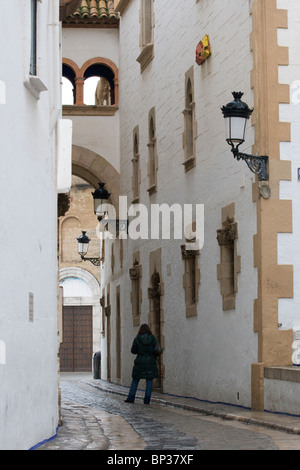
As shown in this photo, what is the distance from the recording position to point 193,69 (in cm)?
2089

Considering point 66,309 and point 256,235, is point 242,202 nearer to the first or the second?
point 256,235

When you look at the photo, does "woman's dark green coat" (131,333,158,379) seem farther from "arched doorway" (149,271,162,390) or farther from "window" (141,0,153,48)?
"window" (141,0,153,48)

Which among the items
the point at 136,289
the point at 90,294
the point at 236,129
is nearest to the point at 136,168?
the point at 136,289

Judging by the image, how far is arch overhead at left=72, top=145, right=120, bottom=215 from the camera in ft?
96.9

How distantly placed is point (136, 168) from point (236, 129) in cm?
1298

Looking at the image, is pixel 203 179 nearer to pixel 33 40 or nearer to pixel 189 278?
pixel 189 278

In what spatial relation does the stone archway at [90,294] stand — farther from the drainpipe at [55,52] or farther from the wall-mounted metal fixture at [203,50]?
the drainpipe at [55,52]

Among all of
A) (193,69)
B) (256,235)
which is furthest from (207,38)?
(256,235)

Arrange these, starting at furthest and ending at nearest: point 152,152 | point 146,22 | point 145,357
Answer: point 146,22
point 152,152
point 145,357

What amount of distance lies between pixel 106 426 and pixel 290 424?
260 centimetres

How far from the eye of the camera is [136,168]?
90.3 ft

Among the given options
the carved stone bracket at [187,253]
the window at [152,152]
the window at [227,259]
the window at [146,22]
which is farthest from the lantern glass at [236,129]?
the window at [146,22]

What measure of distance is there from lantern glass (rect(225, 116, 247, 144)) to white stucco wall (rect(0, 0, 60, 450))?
3.43 m

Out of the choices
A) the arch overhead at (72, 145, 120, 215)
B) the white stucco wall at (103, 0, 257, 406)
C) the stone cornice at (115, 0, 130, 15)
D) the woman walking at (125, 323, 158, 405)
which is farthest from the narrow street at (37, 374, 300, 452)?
the stone cornice at (115, 0, 130, 15)
